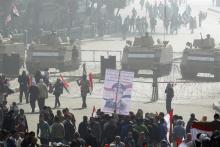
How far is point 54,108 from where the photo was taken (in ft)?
101

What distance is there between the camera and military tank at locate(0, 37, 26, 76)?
37.9m

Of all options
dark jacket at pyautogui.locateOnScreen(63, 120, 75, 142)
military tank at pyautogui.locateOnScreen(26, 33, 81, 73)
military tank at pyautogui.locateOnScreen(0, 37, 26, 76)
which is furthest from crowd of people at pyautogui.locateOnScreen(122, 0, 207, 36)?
dark jacket at pyautogui.locateOnScreen(63, 120, 75, 142)

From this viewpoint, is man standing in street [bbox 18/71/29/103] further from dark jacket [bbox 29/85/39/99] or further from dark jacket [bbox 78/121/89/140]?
dark jacket [bbox 78/121/89/140]

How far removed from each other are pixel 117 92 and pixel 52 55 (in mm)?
18037

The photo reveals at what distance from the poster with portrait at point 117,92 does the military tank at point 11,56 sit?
49.2ft

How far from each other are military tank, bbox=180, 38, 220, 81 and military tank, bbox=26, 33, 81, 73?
550cm

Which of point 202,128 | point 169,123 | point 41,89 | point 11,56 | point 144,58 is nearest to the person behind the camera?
point 202,128

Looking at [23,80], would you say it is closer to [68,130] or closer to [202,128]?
[68,130]

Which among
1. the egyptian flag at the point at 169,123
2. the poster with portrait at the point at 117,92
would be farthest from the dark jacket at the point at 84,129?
the egyptian flag at the point at 169,123

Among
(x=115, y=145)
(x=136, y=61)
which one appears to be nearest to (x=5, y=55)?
(x=136, y=61)

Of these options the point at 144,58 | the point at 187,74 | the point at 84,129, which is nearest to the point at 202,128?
the point at 84,129

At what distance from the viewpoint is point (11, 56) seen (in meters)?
37.8

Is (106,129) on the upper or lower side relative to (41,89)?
lower

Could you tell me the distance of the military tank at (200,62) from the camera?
130 ft
